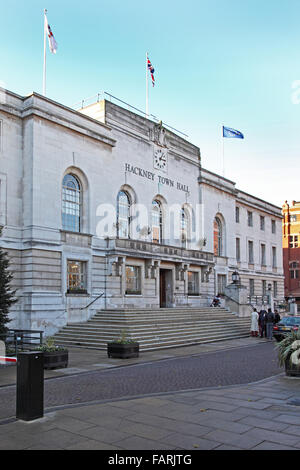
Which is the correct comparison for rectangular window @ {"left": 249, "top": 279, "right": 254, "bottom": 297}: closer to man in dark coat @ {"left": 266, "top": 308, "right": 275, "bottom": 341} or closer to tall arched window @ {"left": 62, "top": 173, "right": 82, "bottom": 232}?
man in dark coat @ {"left": 266, "top": 308, "right": 275, "bottom": 341}

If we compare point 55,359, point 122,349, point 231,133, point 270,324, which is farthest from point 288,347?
point 231,133

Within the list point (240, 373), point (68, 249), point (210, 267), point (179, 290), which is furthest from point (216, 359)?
point (210, 267)

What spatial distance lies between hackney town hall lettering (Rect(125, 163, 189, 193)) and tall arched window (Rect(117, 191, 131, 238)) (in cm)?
174

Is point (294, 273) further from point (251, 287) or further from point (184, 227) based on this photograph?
point (184, 227)

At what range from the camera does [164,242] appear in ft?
114

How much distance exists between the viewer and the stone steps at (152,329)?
22.0 meters

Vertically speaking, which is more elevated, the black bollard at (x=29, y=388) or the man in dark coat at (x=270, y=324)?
the black bollard at (x=29, y=388)

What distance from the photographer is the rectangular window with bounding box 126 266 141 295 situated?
30.2 m

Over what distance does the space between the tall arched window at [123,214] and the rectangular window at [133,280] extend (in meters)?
2.35

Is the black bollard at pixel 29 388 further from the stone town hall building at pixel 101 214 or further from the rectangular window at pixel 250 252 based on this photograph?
the rectangular window at pixel 250 252

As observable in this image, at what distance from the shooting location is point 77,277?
26812 mm

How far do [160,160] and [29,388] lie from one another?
1114 inches

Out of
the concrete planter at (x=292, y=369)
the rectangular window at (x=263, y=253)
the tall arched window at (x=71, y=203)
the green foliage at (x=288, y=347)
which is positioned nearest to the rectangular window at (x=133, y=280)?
the tall arched window at (x=71, y=203)

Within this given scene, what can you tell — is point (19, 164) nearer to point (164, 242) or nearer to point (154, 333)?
point (154, 333)
